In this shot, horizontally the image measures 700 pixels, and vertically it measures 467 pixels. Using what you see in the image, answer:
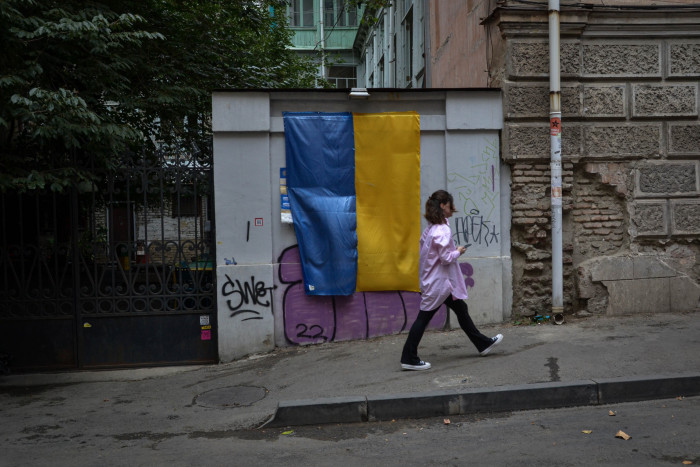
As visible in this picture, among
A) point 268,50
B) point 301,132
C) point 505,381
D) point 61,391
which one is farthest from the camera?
point 268,50

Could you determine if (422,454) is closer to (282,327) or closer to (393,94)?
(282,327)

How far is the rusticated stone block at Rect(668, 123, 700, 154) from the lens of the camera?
24.9 ft

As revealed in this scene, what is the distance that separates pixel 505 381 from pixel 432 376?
68 cm

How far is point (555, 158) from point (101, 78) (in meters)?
5.53

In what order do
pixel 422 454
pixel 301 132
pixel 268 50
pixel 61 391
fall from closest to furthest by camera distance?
pixel 422 454
pixel 61 391
pixel 301 132
pixel 268 50

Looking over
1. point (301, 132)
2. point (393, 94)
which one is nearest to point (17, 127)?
A: point (301, 132)

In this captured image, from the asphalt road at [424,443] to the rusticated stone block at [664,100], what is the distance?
389 centimetres

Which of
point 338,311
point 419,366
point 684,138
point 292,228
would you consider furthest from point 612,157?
point 292,228

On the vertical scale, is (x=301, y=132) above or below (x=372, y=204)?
above

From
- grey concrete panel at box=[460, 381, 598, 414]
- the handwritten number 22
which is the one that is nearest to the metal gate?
the handwritten number 22

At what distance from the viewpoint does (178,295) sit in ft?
23.9

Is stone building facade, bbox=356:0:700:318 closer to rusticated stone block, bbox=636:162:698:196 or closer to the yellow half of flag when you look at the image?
rusticated stone block, bbox=636:162:698:196

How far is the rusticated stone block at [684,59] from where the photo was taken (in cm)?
757

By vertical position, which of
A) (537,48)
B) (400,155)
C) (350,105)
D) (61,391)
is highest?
(537,48)
